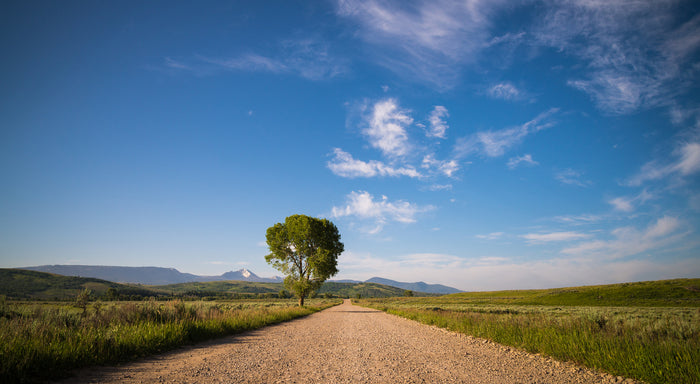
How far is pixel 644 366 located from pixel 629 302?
69480 mm

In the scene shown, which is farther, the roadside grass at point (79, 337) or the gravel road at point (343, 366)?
the gravel road at point (343, 366)

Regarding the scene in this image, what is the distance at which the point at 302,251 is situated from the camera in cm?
3256

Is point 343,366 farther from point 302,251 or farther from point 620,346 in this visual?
point 302,251

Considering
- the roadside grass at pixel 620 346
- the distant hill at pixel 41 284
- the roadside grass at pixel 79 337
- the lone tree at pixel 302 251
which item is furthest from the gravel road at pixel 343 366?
the distant hill at pixel 41 284

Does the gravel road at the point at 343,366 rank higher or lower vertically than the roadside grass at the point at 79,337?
lower

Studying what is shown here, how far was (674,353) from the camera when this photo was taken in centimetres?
545

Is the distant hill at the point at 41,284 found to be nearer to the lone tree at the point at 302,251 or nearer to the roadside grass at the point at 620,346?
the lone tree at the point at 302,251

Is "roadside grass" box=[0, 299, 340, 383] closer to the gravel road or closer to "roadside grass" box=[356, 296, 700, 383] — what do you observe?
the gravel road

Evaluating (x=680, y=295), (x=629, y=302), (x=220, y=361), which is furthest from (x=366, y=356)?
(x=680, y=295)

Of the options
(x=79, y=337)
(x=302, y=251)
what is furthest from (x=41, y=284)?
(x=79, y=337)

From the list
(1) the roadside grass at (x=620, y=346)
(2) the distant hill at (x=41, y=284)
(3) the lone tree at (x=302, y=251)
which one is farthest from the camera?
(2) the distant hill at (x=41, y=284)

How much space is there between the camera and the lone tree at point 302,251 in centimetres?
3152

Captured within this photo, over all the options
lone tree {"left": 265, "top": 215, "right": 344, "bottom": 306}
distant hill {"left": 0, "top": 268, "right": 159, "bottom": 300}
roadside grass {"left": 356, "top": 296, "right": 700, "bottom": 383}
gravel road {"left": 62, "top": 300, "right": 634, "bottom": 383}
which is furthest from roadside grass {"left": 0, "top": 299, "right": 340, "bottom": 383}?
distant hill {"left": 0, "top": 268, "right": 159, "bottom": 300}

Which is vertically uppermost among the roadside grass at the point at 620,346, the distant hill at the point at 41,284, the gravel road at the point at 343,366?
the roadside grass at the point at 620,346
